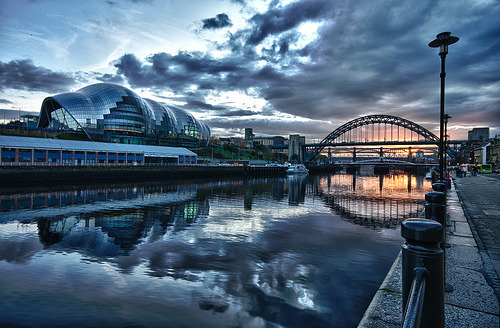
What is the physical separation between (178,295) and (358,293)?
4.85 metres

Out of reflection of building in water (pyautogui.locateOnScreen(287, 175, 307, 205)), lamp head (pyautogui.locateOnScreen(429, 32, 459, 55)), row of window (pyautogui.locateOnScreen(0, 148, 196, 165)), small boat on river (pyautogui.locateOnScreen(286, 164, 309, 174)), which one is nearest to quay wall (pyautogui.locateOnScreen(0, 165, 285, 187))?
row of window (pyautogui.locateOnScreen(0, 148, 196, 165))

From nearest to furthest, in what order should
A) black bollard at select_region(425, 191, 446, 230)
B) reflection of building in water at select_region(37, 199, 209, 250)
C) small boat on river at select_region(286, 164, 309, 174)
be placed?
black bollard at select_region(425, 191, 446, 230) < reflection of building in water at select_region(37, 199, 209, 250) < small boat on river at select_region(286, 164, 309, 174)

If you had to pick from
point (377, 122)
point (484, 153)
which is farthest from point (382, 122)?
point (484, 153)

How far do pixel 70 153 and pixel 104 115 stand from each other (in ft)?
122

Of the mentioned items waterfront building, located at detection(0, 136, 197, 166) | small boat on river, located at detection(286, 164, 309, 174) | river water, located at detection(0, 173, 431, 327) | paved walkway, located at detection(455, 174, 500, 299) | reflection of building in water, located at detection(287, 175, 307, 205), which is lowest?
river water, located at detection(0, 173, 431, 327)

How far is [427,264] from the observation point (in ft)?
7.09

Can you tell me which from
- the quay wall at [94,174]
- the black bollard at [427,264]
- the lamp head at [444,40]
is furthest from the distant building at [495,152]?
the black bollard at [427,264]

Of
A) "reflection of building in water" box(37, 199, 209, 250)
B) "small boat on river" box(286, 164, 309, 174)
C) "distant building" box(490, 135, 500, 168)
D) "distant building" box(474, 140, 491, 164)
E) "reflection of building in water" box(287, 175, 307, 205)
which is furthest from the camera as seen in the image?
"small boat on river" box(286, 164, 309, 174)

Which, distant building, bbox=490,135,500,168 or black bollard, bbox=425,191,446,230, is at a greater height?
distant building, bbox=490,135,500,168

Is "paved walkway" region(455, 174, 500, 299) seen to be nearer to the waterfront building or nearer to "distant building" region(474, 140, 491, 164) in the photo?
the waterfront building

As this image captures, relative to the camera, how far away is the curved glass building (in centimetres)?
8344

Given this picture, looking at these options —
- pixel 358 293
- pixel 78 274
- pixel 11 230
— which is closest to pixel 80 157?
pixel 11 230

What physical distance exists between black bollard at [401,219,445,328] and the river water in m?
4.60

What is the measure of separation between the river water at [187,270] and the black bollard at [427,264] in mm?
4604
